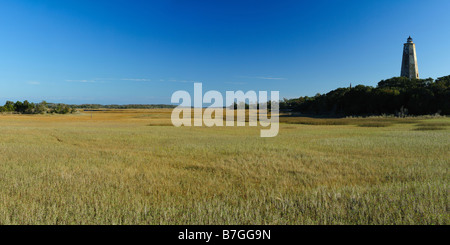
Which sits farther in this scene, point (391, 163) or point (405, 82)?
point (405, 82)

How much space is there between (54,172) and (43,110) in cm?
14010

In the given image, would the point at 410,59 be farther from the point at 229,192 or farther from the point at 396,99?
A: the point at 229,192

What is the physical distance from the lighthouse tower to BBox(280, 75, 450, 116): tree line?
19.6 m

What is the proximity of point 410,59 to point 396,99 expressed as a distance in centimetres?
5211

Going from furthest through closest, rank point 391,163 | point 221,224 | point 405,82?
point 405,82 < point 391,163 < point 221,224

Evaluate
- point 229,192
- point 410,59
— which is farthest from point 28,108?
point 410,59

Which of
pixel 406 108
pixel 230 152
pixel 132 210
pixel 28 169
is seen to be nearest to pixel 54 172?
pixel 28 169

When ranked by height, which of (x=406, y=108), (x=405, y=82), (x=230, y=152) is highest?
(x=405, y=82)

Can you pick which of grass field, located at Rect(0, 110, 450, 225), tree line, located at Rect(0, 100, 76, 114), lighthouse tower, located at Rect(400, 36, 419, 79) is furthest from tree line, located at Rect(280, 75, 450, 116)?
tree line, located at Rect(0, 100, 76, 114)

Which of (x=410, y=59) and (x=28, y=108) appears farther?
(x=28, y=108)

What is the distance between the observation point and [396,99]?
200 feet

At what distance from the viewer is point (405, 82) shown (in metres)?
75.8

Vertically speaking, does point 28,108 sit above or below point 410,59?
below
